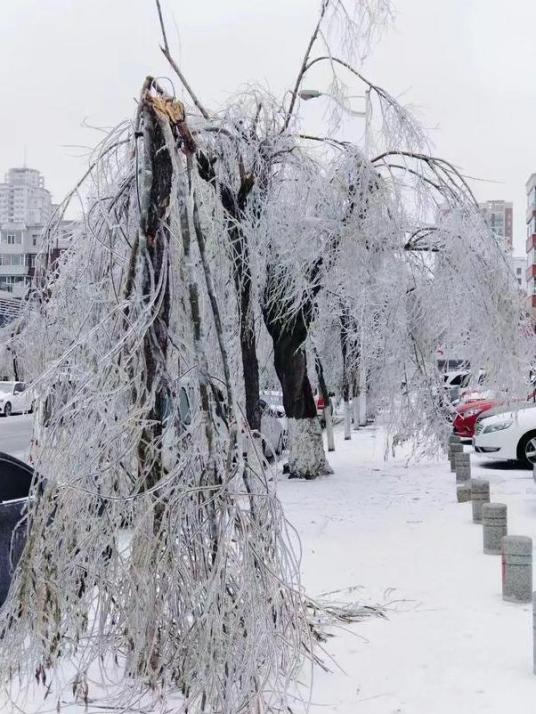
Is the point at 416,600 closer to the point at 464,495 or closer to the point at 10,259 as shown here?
the point at 464,495

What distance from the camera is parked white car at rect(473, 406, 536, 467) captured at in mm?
13211

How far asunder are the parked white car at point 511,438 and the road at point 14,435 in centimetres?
875

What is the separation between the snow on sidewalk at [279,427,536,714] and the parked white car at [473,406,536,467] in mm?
→ 1410

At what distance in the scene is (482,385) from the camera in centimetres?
1127

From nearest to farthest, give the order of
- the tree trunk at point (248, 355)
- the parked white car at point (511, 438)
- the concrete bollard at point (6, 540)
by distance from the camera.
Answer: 1. the concrete bollard at point (6, 540)
2. the tree trunk at point (248, 355)
3. the parked white car at point (511, 438)

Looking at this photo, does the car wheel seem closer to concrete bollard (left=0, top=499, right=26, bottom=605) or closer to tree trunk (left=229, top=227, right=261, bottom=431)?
tree trunk (left=229, top=227, right=261, bottom=431)

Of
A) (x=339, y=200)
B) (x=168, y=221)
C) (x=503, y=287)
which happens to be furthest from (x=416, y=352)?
(x=168, y=221)

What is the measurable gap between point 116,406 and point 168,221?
3.45ft

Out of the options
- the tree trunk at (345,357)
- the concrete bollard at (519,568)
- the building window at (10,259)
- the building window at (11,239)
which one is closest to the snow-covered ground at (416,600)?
the concrete bollard at (519,568)

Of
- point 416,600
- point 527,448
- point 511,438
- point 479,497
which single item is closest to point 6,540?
point 416,600

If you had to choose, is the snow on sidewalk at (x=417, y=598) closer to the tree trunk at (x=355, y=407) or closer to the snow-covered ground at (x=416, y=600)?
the snow-covered ground at (x=416, y=600)

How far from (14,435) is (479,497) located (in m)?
17.5

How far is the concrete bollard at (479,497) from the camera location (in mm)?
8844

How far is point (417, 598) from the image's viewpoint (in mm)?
5914
